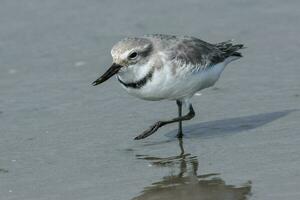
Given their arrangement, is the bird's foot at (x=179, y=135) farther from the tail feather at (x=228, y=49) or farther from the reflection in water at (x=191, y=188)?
the tail feather at (x=228, y=49)

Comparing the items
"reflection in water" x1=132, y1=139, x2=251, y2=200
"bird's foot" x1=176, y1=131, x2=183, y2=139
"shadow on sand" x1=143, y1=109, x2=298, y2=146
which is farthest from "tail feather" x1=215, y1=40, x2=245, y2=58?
"reflection in water" x1=132, y1=139, x2=251, y2=200

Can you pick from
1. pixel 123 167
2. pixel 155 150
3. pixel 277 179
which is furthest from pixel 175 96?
pixel 277 179

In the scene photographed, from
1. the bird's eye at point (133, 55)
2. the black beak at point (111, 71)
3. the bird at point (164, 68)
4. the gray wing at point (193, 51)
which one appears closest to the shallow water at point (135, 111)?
the bird at point (164, 68)

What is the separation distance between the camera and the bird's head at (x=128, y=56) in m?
7.71

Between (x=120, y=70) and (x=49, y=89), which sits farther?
(x=49, y=89)

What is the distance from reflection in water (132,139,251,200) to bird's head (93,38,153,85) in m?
1.05

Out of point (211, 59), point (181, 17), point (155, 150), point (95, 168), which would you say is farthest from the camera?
point (181, 17)

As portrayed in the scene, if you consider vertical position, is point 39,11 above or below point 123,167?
above

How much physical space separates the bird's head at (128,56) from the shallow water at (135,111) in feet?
2.47

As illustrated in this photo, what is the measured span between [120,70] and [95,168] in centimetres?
95

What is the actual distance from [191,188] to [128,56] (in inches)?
60.4

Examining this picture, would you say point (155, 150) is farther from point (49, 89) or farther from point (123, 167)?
point (49, 89)

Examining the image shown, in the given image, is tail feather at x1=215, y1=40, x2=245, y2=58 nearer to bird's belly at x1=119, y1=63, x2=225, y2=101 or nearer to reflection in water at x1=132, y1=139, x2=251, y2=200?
bird's belly at x1=119, y1=63, x2=225, y2=101

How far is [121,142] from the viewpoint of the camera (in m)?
8.12
